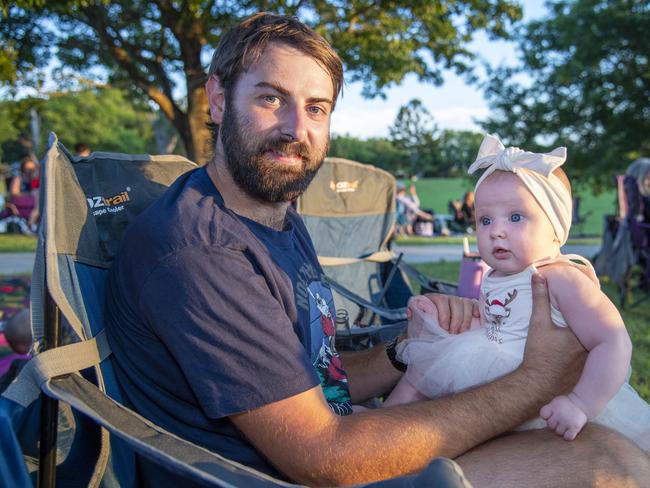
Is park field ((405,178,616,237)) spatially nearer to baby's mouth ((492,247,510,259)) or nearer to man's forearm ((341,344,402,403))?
man's forearm ((341,344,402,403))

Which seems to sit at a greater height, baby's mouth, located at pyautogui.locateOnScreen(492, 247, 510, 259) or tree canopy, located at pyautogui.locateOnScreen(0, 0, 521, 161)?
tree canopy, located at pyautogui.locateOnScreen(0, 0, 521, 161)

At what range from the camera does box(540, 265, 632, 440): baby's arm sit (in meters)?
1.58

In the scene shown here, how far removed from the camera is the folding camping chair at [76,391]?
1.29 meters

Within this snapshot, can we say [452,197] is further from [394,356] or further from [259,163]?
[259,163]

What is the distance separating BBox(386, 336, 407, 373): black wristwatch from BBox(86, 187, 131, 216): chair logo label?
109cm

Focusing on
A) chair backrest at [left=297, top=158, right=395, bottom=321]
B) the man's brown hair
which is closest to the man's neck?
the man's brown hair

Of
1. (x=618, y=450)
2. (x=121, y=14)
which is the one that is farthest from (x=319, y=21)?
(x=618, y=450)

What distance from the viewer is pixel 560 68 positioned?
18234mm

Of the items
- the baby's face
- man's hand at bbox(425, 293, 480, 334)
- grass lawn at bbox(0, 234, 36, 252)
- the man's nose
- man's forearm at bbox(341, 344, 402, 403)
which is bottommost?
grass lawn at bbox(0, 234, 36, 252)

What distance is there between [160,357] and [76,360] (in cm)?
20

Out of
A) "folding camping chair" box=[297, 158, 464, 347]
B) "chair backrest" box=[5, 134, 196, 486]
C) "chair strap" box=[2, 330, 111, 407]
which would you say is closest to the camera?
"chair strap" box=[2, 330, 111, 407]

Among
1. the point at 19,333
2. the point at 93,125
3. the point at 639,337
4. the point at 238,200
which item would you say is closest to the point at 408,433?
the point at 238,200

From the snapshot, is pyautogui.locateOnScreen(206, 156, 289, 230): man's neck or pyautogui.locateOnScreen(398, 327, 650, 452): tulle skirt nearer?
pyautogui.locateOnScreen(398, 327, 650, 452): tulle skirt

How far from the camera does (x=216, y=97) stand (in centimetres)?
205
